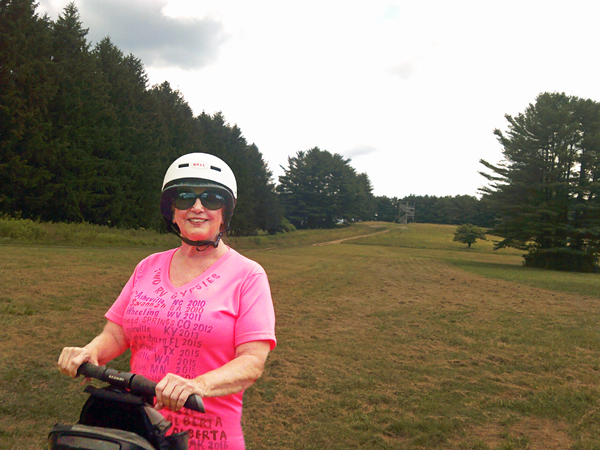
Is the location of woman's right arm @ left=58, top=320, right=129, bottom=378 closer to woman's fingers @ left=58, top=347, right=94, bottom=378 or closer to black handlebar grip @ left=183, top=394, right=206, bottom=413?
woman's fingers @ left=58, top=347, right=94, bottom=378

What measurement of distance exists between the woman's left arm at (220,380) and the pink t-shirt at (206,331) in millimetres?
49

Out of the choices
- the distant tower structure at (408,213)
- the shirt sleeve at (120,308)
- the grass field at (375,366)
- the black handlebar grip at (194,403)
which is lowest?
the grass field at (375,366)

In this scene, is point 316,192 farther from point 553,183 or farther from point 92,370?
point 92,370

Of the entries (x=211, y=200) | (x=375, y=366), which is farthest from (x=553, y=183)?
(x=211, y=200)

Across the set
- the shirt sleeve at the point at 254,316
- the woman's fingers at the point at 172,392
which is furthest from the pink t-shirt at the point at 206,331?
the woman's fingers at the point at 172,392

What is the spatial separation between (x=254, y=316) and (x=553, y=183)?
1083 inches

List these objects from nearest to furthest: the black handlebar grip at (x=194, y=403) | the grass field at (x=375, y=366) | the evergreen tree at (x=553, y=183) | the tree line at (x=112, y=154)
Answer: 1. the black handlebar grip at (x=194, y=403)
2. the grass field at (x=375, y=366)
3. the tree line at (x=112, y=154)
4. the evergreen tree at (x=553, y=183)

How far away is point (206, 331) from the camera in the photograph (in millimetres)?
1870

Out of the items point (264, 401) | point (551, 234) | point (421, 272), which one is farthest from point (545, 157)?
point (264, 401)

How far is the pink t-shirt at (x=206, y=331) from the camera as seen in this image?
6.17 feet

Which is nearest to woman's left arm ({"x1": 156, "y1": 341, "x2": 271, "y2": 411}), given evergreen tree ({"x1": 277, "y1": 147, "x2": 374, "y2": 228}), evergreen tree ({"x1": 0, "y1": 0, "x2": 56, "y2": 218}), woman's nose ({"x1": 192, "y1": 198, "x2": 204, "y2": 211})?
woman's nose ({"x1": 192, "y1": 198, "x2": 204, "y2": 211})

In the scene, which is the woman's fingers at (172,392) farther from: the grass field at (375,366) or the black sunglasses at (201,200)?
the grass field at (375,366)

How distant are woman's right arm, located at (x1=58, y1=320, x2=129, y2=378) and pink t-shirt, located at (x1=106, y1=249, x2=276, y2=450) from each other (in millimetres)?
200

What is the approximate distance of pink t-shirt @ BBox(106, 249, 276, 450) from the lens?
188 cm
